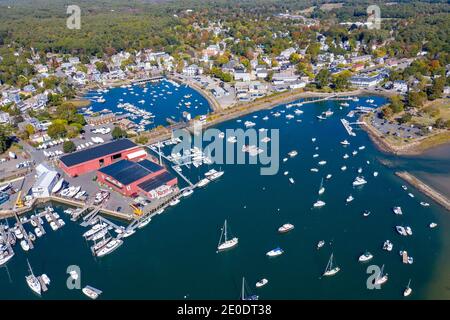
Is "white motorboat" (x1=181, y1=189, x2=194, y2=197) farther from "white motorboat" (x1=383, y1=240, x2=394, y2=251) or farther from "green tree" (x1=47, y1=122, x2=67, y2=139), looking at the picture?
"green tree" (x1=47, y1=122, x2=67, y2=139)

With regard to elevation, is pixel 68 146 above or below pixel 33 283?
above

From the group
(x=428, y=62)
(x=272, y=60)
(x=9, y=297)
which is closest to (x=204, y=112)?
(x=272, y=60)

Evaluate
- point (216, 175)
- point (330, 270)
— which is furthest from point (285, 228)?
point (216, 175)

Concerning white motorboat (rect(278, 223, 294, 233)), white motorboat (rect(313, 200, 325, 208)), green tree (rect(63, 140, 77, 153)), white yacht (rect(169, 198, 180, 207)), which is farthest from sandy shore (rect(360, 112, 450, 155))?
green tree (rect(63, 140, 77, 153))

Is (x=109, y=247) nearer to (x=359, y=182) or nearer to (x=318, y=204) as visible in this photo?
(x=318, y=204)

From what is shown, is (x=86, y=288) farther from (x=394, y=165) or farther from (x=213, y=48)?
(x=213, y=48)

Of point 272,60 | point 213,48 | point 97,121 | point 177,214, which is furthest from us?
point 213,48

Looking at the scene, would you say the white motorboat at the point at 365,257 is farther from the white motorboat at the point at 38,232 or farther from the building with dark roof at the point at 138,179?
the white motorboat at the point at 38,232
